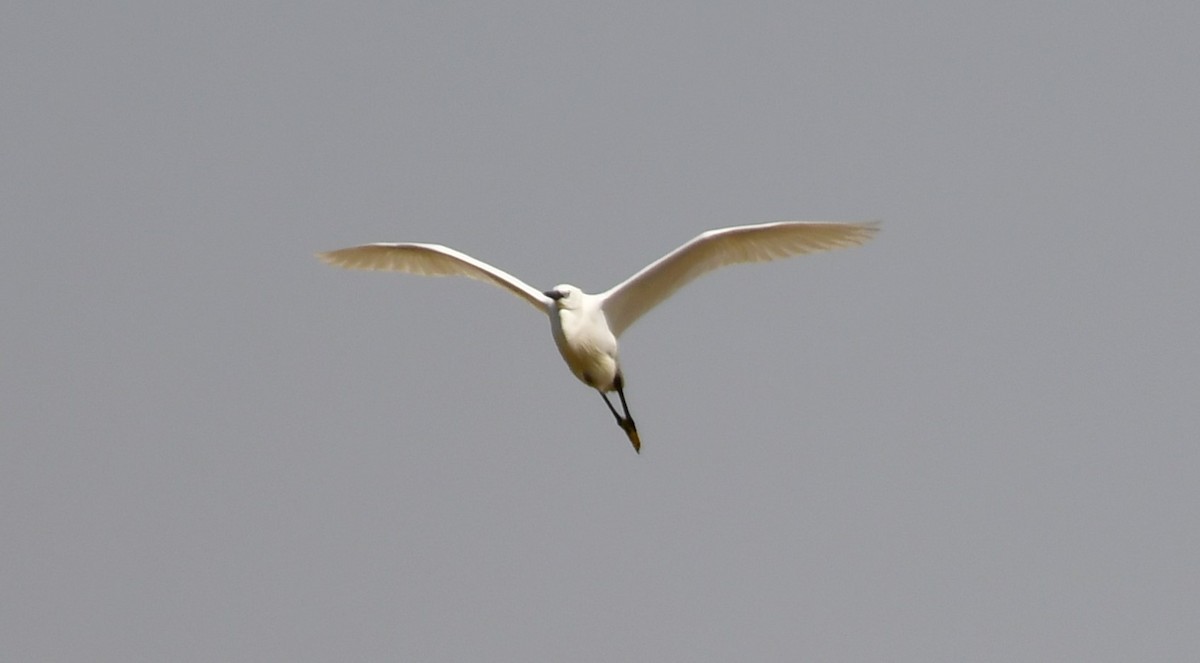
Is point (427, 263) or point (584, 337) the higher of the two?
point (427, 263)

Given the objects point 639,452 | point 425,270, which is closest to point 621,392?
point 639,452

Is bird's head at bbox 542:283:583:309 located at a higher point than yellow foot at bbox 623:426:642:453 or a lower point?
higher

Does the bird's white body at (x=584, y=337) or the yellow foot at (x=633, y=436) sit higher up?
the bird's white body at (x=584, y=337)

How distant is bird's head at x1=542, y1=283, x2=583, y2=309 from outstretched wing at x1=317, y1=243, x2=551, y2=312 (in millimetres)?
663

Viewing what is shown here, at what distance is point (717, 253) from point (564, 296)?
6.09 feet

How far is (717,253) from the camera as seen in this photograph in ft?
82.6

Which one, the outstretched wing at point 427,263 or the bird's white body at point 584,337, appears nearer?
the bird's white body at point 584,337

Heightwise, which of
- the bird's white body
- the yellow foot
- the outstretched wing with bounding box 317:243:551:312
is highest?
the outstretched wing with bounding box 317:243:551:312

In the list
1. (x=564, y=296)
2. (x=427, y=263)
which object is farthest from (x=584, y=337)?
(x=427, y=263)

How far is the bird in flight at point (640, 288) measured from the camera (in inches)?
974

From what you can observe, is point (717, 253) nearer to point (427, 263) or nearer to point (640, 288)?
point (640, 288)

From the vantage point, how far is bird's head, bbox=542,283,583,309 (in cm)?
2473

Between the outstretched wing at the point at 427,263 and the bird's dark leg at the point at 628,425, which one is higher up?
the outstretched wing at the point at 427,263

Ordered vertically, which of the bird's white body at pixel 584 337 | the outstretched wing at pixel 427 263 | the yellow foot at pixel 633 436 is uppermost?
the outstretched wing at pixel 427 263
